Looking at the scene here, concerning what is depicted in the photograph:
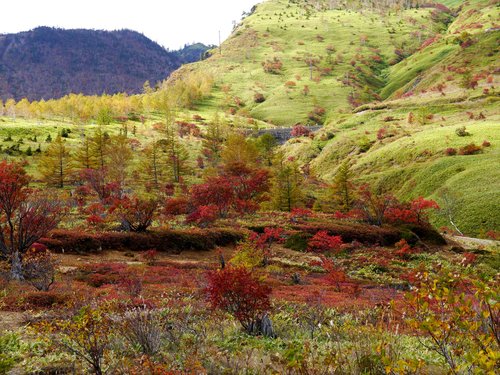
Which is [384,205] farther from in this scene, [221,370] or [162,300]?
[221,370]

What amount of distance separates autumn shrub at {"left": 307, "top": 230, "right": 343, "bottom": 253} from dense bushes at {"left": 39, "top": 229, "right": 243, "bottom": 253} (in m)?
6.39

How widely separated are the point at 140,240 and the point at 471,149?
49.7 metres

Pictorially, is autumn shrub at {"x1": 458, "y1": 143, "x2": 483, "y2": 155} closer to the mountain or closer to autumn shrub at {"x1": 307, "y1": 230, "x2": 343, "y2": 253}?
the mountain

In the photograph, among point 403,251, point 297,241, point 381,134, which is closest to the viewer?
point 403,251

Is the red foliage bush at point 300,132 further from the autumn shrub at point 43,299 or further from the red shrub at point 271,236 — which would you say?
the autumn shrub at point 43,299

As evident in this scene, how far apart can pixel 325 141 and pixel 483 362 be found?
97958mm

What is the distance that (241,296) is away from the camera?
34.4ft

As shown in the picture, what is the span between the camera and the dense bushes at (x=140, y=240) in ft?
93.2

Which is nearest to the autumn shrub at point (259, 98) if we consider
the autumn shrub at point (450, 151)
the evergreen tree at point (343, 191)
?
the autumn shrub at point (450, 151)

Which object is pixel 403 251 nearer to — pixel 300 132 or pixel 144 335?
pixel 144 335

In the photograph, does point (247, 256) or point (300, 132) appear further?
point (300, 132)

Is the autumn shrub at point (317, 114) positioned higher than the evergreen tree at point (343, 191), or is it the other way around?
the autumn shrub at point (317, 114)

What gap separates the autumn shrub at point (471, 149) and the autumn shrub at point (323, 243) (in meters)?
35.6

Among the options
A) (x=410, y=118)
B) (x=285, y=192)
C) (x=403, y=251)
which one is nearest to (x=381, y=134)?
(x=410, y=118)
